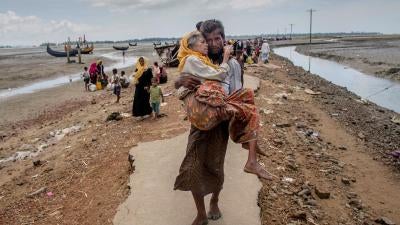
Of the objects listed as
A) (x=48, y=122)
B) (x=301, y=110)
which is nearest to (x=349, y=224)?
(x=301, y=110)

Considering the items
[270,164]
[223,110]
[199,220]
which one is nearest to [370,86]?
[270,164]

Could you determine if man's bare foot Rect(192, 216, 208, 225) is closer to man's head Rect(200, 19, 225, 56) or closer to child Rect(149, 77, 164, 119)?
man's head Rect(200, 19, 225, 56)

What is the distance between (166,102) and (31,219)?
6.07 m

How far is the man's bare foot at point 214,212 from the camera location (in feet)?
11.3

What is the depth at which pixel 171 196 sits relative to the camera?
406 cm

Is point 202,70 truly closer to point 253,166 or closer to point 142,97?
point 253,166

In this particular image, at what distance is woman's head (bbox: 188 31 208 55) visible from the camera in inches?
111

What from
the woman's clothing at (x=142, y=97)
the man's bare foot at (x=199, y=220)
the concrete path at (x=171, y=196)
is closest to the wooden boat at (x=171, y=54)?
the woman's clothing at (x=142, y=97)

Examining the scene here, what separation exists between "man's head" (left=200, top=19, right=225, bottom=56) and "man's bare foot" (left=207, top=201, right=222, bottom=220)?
4.30ft

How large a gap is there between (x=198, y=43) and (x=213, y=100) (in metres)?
0.42

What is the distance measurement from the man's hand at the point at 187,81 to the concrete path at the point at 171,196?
127cm

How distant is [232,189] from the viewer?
4.14m

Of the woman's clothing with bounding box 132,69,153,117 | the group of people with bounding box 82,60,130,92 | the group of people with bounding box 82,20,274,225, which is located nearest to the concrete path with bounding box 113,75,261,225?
the group of people with bounding box 82,20,274,225

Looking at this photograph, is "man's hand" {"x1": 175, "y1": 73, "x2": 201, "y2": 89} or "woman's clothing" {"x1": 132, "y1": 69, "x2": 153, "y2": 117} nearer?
"man's hand" {"x1": 175, "y1": 73, "x2": 201, "y2": 89}
